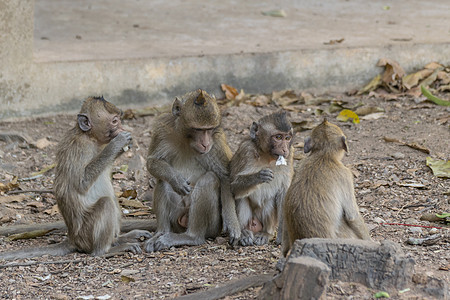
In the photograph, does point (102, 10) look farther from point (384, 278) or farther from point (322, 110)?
point (384, 278)

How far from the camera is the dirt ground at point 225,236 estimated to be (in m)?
5.14

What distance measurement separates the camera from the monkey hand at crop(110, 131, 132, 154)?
573 centimetres

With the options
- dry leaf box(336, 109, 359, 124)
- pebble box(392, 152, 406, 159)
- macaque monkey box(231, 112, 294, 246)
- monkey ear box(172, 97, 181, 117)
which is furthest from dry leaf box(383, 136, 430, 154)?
monkey ear box(172, 97, 181, 117)

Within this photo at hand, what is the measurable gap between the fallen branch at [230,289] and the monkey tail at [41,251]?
1.63 metres

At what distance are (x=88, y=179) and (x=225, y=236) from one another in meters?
1.28

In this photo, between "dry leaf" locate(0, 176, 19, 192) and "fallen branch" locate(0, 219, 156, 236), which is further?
"dry leaf" locate(0, 176, 19, 192)

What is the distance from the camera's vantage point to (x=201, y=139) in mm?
5762

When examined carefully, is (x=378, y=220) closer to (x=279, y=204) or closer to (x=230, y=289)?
(x=279, y=204)

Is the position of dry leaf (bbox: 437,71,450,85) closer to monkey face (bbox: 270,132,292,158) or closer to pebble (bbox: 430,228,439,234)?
pebble (bbox: 430,228,439,234)

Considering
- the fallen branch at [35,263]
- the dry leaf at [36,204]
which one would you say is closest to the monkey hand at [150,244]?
the fallen branch at [35,263]

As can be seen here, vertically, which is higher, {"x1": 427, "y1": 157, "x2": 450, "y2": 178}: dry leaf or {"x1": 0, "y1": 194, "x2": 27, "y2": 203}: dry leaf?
{"x1": 427, "y1": 157, "x2": 450, "y2": 178}: dry leaf

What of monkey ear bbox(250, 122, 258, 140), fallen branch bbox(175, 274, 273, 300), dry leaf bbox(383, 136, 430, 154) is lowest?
fallen branch bbox(175, 274, 273, 300)

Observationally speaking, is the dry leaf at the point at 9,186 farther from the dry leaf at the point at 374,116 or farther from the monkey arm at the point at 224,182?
the dry leaf at the point at 374,116

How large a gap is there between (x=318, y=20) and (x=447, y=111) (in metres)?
3.59
